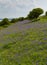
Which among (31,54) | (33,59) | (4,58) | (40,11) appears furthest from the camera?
(40,11)

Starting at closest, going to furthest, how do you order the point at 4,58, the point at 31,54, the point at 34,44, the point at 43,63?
the point at 43,63
the point at 31,54
the point at 4,58
the point at 34,44

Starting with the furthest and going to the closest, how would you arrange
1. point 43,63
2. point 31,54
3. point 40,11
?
1. point 40,11
2. point 31,54
3. point 43,63

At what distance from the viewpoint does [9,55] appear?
12.0 metres

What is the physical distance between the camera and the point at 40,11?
61156 millimetres

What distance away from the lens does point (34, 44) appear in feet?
41.4

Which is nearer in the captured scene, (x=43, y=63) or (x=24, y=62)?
(x=43, y=63)

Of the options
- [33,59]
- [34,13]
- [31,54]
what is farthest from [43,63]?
[34,13]

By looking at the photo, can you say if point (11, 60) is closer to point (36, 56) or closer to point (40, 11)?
point (36, 56)

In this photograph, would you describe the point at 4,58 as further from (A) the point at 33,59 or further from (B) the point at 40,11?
(B) the point at 40,11

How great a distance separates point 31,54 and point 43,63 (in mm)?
1697

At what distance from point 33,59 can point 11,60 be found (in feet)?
4.60

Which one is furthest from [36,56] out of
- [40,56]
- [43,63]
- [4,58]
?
[4,58]

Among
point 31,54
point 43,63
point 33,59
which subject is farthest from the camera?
point 31,54

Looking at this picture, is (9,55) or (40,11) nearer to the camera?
(9,55)
